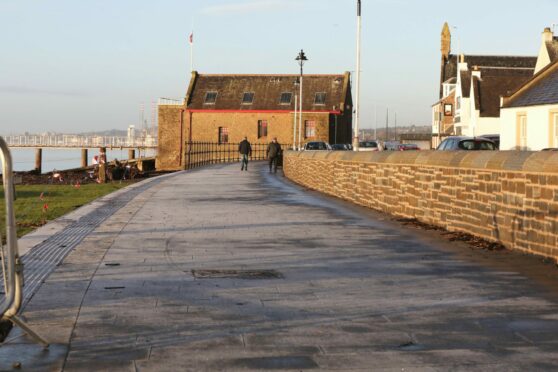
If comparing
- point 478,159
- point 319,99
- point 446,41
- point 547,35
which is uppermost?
point 446,41

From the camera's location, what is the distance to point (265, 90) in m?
83.2

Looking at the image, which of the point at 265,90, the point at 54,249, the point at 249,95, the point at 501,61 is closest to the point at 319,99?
the point at 265,90

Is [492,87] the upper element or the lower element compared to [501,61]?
lower

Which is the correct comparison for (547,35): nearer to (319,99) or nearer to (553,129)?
(553,129)

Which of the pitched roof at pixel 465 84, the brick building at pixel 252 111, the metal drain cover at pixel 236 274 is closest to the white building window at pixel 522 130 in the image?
the metal drain cover at pixel 236 274

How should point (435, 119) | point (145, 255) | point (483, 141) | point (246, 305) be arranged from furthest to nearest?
point (435, 119)
point (483, 141)
point (145, 255)
point (246, 305)

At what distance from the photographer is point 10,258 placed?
5.30 meters

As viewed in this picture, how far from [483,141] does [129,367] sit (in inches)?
922

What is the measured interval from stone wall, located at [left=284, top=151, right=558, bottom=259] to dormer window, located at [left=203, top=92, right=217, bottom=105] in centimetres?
6304

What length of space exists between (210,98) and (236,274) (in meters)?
75.5

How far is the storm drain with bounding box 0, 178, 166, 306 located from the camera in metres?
8.24

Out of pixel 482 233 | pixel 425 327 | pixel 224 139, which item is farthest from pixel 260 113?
pixel 425 327

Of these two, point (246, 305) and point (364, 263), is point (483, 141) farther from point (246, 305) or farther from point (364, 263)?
point (246, 305)

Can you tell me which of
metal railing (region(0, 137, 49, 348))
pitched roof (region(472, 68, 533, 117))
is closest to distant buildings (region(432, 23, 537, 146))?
pitched roof (region(472, 68, 533, 117))
